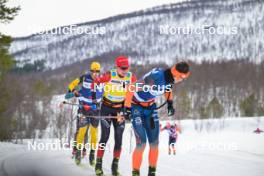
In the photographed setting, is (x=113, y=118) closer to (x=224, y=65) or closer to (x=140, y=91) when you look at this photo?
(x=140, y=91)

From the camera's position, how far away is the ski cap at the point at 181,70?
737 centimetres

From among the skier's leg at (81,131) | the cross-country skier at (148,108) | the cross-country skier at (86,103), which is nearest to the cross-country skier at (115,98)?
the cross-country skier at (148,108)

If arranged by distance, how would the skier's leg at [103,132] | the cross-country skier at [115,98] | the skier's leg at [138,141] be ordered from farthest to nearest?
the skier's leg at [103,132] → the cross-country skier at [115,98] → the skier's leg at [138,141]

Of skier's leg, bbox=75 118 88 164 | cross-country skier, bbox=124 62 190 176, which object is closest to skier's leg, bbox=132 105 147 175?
cross-country skier, bbox=124 62 190 176

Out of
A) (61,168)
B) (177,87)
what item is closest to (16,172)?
(61,168)

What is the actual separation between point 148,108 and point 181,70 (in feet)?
3.61

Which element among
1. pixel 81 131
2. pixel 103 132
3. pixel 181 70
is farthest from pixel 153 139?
pixel 81 131

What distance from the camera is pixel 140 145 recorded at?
7.93 metres

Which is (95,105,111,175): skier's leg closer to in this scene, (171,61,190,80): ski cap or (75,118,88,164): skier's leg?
(171,61,190,80): ski cap

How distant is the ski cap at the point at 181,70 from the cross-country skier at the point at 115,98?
1.51m

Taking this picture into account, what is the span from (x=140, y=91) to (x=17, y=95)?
49493 millimetres

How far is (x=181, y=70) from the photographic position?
742 centimetres

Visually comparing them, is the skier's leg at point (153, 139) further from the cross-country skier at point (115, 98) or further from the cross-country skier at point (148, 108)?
the cross-country skier at point (115, 98)

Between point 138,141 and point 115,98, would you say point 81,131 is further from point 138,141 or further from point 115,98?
point 138,141
